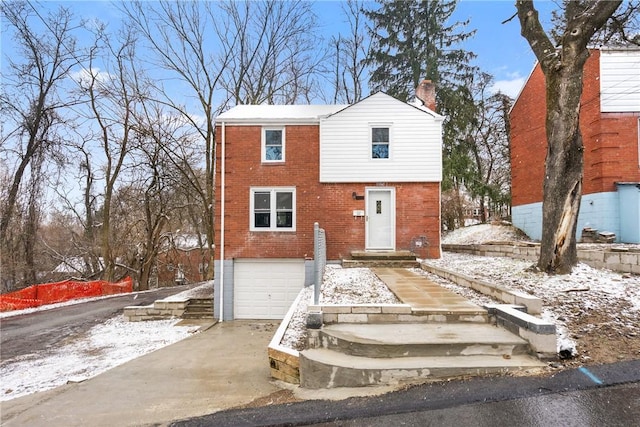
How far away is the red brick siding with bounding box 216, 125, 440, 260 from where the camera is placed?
1175 centimetres

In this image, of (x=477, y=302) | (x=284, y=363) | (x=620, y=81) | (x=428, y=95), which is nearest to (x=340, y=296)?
(x=284, y=363)

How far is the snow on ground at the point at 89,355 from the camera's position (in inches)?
249

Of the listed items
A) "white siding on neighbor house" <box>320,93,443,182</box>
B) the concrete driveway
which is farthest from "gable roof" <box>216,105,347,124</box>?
the concrete driveway

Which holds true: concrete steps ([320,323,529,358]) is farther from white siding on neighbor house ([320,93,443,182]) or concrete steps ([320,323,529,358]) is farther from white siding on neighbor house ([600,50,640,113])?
white siding on neighbor house ([600,50,640,113])

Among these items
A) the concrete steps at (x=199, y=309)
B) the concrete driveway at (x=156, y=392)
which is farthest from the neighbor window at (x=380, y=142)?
the concrete steps at (x=199, y=309)

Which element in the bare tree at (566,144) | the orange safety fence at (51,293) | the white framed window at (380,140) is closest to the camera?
the bare tree at (566,144)

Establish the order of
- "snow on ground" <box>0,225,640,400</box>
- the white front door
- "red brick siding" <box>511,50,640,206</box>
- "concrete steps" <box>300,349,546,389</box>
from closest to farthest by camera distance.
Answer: "concrete steps" <box>300,349,546,389</box> < "snow on ground" <box>0,225,640,400</box> < "red brick siding" <box>511,50,640,206</box> < the white front door

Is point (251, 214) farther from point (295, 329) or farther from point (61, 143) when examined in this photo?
point (61, 143)

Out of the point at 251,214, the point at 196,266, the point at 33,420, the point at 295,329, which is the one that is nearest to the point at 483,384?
the point at 295,329

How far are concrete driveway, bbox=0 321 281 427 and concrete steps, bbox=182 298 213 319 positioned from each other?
4338 millimetres

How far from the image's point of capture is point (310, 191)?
39.7ft

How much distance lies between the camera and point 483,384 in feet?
10.3

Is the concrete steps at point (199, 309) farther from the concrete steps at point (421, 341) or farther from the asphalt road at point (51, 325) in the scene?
the concrete steps at point (421, 341)

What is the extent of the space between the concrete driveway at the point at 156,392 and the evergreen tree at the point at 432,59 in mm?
14783
